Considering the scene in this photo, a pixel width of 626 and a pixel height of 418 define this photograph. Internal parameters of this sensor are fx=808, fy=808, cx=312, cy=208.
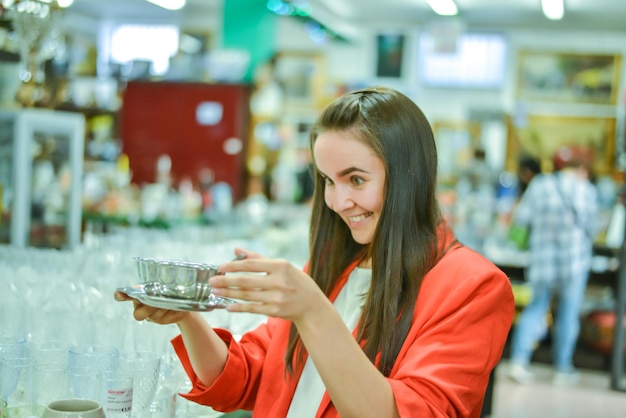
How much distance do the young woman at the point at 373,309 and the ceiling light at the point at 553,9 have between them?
310 inches

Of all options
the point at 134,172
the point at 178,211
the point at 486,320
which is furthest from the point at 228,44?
the point at 486,320

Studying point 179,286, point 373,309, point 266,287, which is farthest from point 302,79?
point 266,287

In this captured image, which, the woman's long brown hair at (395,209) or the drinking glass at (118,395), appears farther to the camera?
the woman's long brown hair at (395,209)

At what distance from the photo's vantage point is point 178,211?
22.2 ft

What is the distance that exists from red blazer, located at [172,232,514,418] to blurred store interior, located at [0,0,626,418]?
153 cm

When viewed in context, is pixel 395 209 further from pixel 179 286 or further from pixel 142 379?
pixel 142 379

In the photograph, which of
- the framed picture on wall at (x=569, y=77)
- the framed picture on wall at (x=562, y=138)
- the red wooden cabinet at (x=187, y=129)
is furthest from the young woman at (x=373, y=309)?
the framed picture on wall at (x=569, y=77)

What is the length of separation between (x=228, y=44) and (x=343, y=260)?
193 inches

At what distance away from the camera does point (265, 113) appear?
8.98m

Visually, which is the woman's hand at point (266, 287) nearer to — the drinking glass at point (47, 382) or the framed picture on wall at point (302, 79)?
the drinking glass at point (47, 382)

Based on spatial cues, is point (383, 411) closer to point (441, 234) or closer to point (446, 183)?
point (441, 234)

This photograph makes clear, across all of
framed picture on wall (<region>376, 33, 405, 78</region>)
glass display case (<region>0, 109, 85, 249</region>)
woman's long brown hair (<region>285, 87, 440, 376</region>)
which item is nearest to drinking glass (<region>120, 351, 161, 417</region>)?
woman's long brown hair (<region>285, 87, 440, 376</region>)

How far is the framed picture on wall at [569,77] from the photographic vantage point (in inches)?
396

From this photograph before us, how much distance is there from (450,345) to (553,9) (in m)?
8.62
